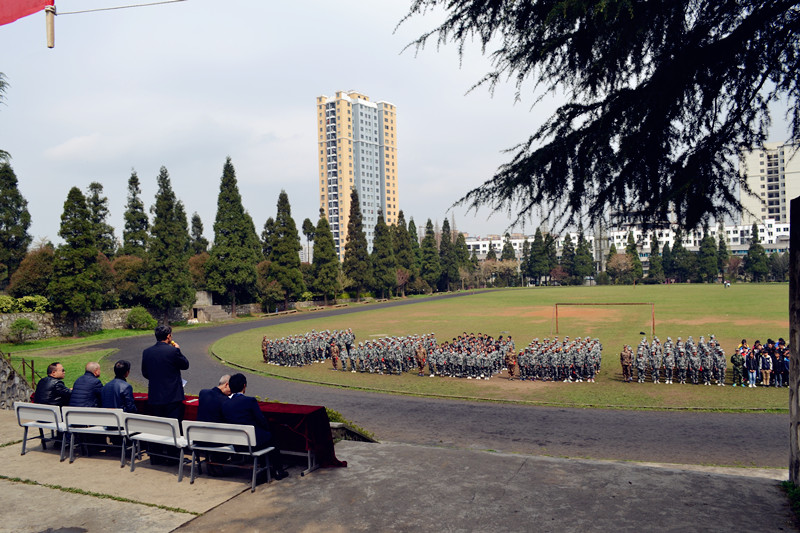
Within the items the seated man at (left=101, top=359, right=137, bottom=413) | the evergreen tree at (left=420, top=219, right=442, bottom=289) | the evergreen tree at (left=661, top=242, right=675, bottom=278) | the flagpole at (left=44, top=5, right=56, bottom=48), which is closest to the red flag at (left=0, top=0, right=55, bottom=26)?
the flagpole at (left=44, top=5, right=56, bottom=48)

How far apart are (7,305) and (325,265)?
33.2m

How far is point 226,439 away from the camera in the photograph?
618 centimetres

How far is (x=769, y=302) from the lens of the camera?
47.8 meters

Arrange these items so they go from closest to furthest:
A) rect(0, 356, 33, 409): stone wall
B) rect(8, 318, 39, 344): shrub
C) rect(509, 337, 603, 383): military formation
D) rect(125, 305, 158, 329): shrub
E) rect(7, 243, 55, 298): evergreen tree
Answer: rect(0, 356, 33, 409): stone wall < rect(509, 337, 603, 383): military formation < rect(8, 318, 39, 344): shrub < rect(7, 243, 55, 298): evergreen tree < rect(125, 305, 158, 329): shrub

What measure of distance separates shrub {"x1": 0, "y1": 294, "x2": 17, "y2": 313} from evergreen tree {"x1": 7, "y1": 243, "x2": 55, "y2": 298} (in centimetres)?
165

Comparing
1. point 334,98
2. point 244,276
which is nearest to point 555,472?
point 244,276

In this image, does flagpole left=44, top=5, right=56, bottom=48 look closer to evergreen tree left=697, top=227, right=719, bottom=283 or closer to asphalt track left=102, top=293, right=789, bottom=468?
asphalt track left=102, top=293, right=789, bottom=468

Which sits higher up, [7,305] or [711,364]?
[7,305]

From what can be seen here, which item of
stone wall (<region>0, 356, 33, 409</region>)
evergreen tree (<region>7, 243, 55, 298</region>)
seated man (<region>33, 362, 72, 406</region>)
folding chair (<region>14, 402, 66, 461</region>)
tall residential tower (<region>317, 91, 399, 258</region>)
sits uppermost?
tall residential tower (<region>317, 91, 399, 258</region>)

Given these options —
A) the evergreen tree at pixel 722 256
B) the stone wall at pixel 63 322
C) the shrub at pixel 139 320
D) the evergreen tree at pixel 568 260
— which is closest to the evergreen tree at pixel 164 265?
the shrub at pixel 139 320

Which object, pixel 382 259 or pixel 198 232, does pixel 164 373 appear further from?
pixel 198 232

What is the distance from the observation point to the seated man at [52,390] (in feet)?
26.8

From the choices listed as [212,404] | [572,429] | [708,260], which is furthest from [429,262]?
[212,404]

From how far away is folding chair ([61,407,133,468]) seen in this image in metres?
6.91
